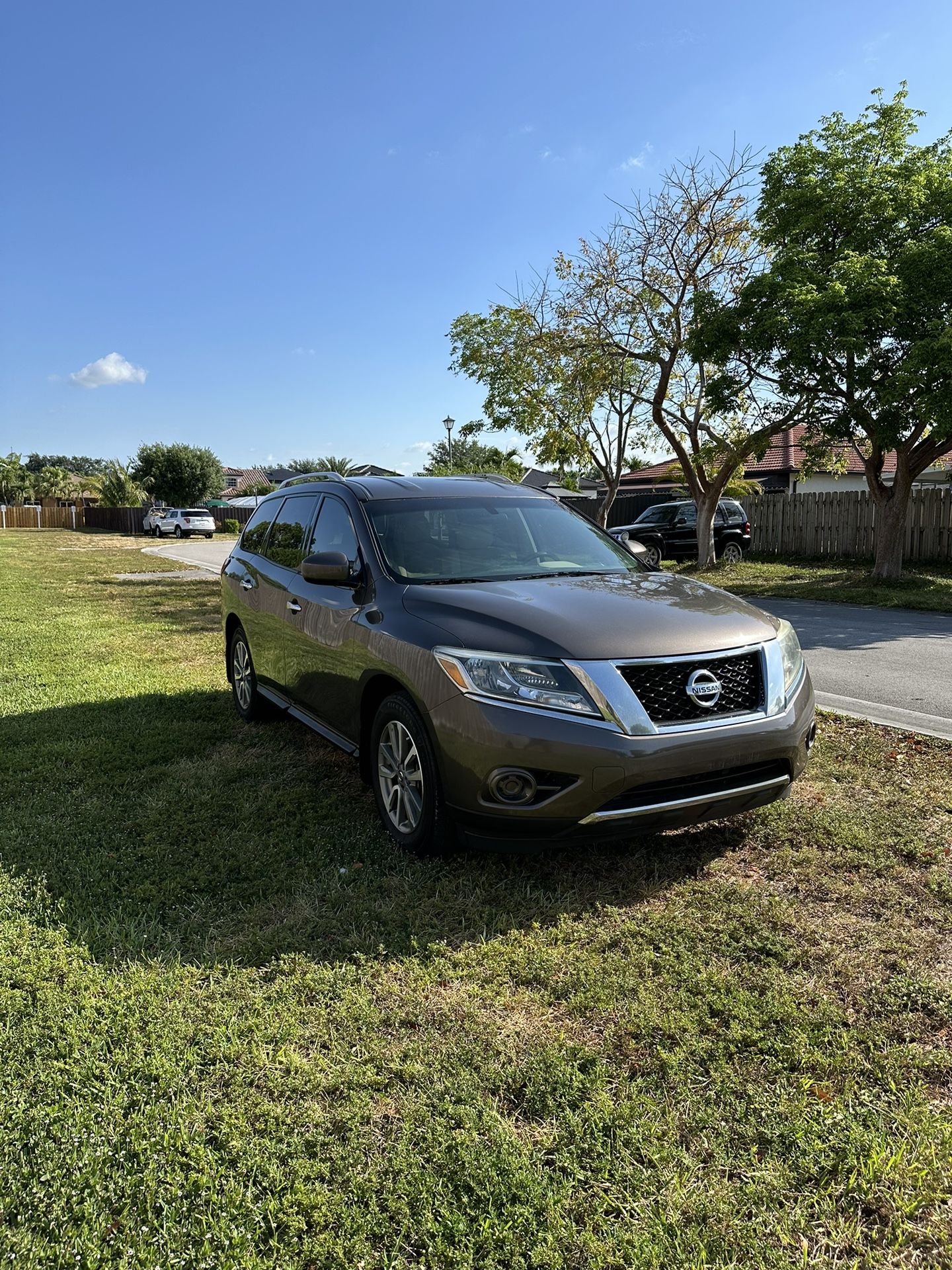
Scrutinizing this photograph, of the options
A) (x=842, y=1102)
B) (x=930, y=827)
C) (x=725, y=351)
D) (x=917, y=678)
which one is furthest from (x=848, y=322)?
(x=842, y=1102)

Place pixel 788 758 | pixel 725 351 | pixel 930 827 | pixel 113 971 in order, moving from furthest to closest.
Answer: pixel 725 351, pixel 930 827, pixel 788 758, pixel 113 971

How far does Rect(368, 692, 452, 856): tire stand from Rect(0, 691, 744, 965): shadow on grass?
0.12 m

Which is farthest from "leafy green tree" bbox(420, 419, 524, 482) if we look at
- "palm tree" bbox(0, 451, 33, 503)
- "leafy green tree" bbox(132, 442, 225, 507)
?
"palm tree" bbox(0, 451, 33, 503)

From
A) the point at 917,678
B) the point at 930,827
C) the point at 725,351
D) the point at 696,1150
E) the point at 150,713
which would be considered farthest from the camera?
the point at 725,351

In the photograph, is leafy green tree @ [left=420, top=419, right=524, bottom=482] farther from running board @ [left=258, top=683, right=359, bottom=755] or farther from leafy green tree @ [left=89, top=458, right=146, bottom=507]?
leafy green tree @ [left=89, top=458, right=146, bottom=507]

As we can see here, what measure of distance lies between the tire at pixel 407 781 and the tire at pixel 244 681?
7.63ft

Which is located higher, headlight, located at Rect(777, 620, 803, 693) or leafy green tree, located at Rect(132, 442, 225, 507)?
leafy green tree, located at Rect(132, 442, 225, 507)

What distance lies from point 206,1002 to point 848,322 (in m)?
13.9

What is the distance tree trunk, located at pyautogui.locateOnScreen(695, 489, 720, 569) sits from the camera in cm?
2047

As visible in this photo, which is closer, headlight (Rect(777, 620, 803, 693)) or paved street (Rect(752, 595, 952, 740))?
headlight (Rect(777, 620, 803, 693))

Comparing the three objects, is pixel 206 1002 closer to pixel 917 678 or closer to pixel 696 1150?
pixel 696 1150

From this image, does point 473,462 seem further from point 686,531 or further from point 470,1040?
point 470,1040

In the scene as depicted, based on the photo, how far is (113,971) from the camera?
2.98m

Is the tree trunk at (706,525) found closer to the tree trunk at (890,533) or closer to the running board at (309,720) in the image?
the tree trunk at (890,533)
